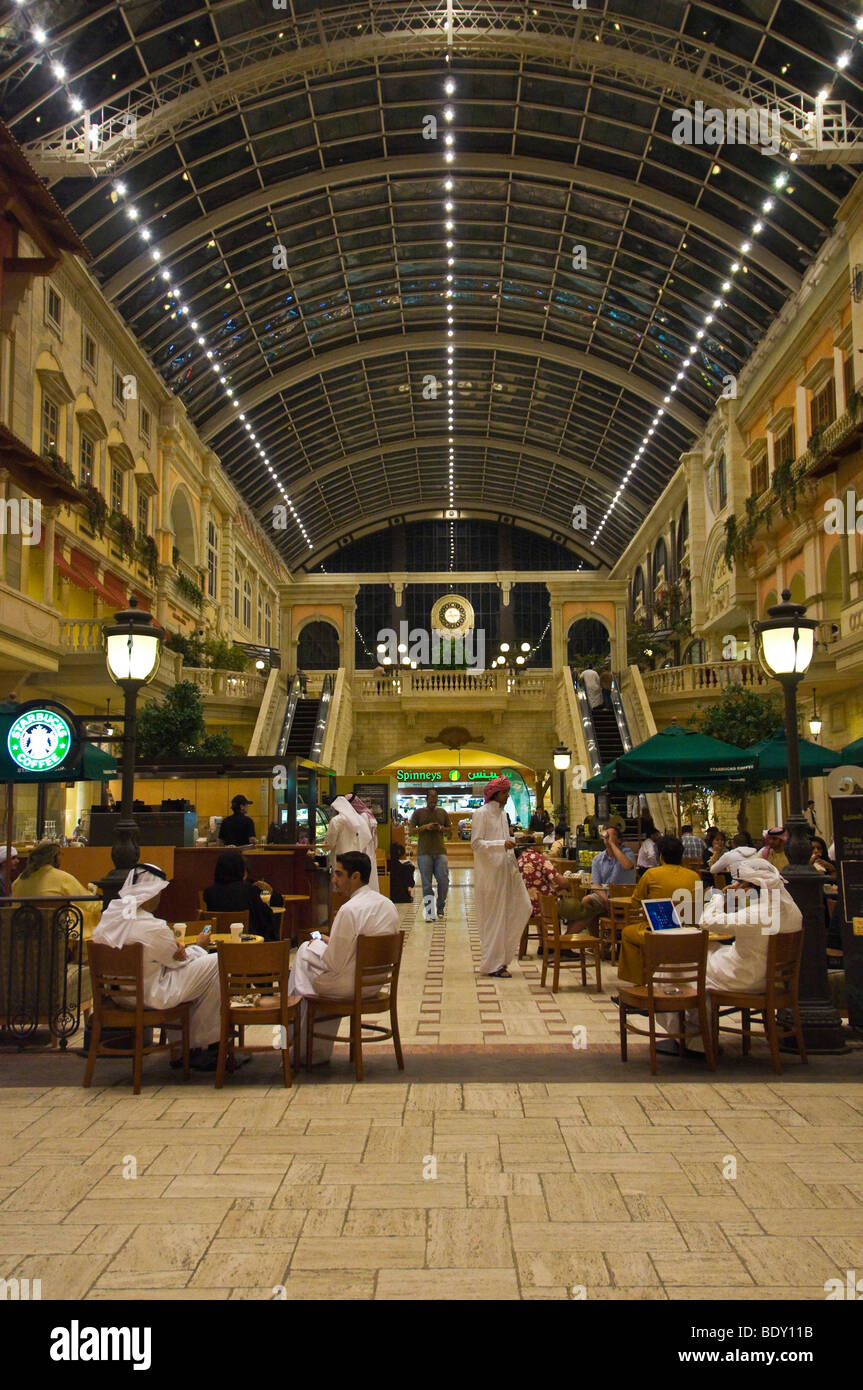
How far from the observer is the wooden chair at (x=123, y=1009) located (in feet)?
17.9

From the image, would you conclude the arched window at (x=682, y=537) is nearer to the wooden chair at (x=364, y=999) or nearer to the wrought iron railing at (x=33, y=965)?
the wooden chair at (x=364, y=999)

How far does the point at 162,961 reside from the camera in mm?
5609

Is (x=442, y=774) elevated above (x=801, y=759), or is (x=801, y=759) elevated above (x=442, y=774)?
(x=442, y=774)

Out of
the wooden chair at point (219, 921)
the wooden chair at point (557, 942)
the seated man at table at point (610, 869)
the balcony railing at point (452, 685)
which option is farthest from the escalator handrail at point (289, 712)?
the wooden chair at point (219, 921)

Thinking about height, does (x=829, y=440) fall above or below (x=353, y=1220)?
above

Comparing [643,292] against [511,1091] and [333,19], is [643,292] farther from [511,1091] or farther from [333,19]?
[511,1091]

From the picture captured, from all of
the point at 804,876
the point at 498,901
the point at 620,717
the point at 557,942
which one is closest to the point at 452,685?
the point at 620,717

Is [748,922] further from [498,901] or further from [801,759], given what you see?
[801,759]

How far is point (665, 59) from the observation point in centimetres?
1961

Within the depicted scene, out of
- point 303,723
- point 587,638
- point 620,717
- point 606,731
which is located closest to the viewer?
point 606,731

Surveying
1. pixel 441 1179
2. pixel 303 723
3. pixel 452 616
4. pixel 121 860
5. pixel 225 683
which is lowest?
pixel 441 1179

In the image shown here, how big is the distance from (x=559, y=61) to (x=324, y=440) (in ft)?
65.8

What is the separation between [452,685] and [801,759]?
1828 centimetres
